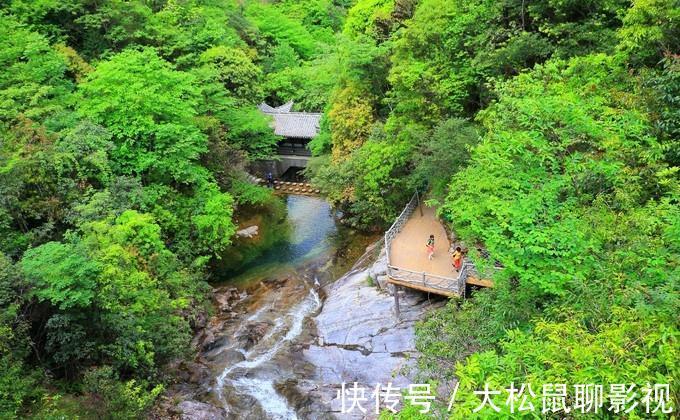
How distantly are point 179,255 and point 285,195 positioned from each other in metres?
14.2

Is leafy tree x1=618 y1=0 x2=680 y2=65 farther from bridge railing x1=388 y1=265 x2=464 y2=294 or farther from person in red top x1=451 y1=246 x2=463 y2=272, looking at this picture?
bridge railing x1=388 y1=265 x2=464 y2=294

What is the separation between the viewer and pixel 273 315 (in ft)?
77.8

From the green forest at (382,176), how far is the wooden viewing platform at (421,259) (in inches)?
53.2

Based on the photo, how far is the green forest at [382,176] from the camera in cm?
A: 1010

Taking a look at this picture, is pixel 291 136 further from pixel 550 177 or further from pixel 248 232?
pixel 550 177

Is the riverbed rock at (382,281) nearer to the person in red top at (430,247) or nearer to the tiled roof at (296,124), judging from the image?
the person in red top at (430,247)

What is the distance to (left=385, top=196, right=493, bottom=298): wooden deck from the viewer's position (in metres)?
19.3

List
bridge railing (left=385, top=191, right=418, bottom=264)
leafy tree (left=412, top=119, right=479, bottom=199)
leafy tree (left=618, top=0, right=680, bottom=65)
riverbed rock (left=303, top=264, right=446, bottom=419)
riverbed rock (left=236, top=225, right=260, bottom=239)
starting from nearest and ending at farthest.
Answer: leafy tree (left=618, top=0, right=680, bottom=65)
riverbed rock (left=303, top=264, right=446, bottom=419)
leafy tree (left=412, top=119, right=479, bottom=199)
bridge railing (left=385, top=191, right=418, bottom=264)
riverbed rock (left=236, top=225, right=260, bottom=239)

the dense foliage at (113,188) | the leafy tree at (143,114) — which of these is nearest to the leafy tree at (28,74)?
the dense foliage at (113,188)

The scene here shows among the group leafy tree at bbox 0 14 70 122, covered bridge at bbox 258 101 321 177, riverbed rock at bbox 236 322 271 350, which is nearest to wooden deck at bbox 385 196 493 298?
riverbed rock at bbox 236 322 271 350

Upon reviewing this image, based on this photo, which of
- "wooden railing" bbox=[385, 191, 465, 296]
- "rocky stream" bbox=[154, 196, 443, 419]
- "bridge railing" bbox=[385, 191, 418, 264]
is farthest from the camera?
"bridge railing" bbox=[385, 191, 418, 264]

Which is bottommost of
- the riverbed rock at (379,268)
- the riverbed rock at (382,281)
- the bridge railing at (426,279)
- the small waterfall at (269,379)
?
the small waterfall at (269,379)

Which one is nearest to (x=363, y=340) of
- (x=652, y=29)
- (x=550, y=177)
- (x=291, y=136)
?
(x=550, y=177)

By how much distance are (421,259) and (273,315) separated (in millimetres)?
7387
